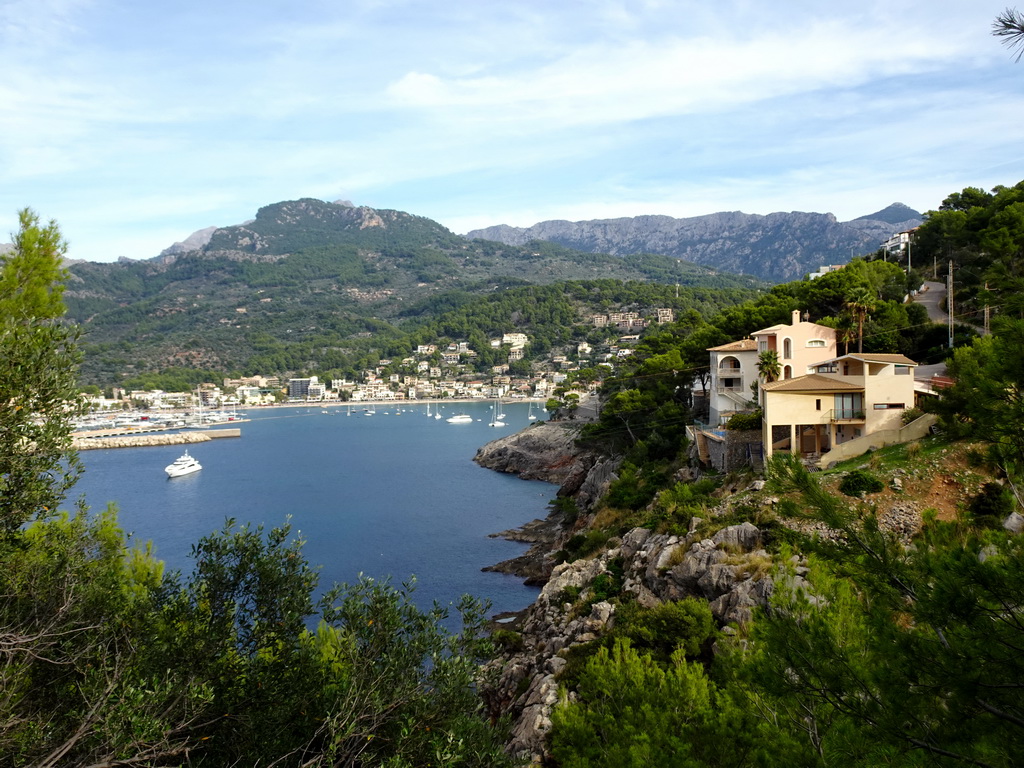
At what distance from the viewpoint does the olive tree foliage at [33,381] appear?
482cm

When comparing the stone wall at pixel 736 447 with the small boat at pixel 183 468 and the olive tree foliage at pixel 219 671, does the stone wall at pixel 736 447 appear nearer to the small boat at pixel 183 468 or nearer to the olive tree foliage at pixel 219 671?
the olive tree foliage at pixel 219 671

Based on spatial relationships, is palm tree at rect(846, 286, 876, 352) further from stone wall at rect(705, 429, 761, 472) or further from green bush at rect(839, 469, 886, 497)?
green bush at rect(839, 469, 886, 497)

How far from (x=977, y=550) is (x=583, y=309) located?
11978 cm

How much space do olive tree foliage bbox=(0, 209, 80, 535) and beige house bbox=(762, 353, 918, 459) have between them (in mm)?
14651

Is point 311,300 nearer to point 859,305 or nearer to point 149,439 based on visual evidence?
point 149,439

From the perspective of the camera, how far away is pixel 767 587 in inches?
440

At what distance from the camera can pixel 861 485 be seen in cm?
1289

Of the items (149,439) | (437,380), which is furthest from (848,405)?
(437,380)

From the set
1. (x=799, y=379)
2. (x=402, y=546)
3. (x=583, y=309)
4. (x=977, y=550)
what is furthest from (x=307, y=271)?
(x=977, y=550)

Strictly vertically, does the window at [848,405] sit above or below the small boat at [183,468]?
above

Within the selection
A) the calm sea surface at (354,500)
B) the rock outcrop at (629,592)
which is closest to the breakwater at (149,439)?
the calm sea surface at (354,500)

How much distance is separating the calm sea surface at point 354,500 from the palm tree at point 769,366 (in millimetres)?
9875

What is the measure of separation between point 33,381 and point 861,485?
12.6 meters

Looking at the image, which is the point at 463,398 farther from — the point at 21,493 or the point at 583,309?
the point at 21,493
